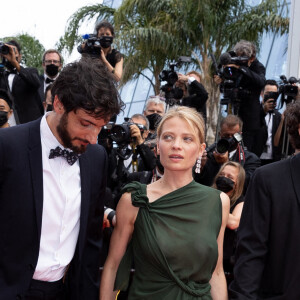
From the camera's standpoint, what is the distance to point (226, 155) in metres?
4.69

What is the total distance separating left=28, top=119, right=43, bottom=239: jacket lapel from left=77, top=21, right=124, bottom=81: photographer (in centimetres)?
297

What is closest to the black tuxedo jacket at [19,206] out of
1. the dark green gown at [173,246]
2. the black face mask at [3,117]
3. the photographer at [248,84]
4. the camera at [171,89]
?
the dark green gown at [173,246]

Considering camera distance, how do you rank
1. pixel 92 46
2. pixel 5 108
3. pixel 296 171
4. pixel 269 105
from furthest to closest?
1. pixel 269 105
2. pixel 92 46
3. pixel 5 108
4. pixel 296 171

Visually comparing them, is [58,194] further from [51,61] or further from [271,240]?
[51,61]

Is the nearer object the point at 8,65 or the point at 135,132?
the point at 135,132

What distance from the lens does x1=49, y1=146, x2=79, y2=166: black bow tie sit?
2271mm

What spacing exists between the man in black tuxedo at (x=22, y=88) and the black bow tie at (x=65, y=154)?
9.52ft

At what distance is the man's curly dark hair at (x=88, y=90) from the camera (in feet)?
7.31

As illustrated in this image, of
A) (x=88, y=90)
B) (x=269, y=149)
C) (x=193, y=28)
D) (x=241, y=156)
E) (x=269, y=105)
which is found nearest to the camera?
(x=88, y=90)

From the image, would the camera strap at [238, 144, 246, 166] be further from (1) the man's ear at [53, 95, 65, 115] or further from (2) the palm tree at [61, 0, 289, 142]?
(2) the palm tree at [61, 0, 289, 142]

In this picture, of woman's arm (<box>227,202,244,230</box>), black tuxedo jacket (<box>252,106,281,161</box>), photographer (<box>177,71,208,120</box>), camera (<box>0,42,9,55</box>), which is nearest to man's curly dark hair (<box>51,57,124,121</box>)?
woman's arm (<box>227,202,244,230</box>)

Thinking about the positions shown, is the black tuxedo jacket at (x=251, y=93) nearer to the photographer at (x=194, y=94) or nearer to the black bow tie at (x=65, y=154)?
the photographer at (x=194, y=94)

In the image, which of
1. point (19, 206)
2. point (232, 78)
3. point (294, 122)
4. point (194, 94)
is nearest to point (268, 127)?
point (232, 78)

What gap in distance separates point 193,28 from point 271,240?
31.2 feet
